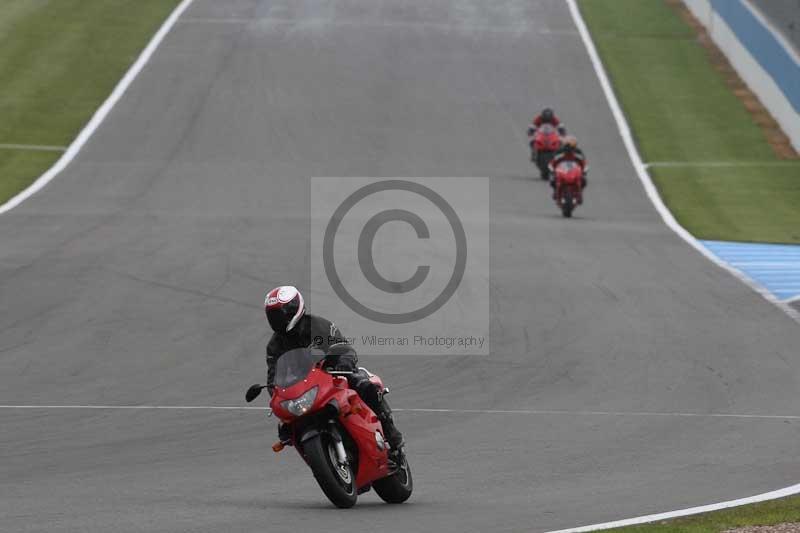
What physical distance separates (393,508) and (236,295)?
944 centimetres

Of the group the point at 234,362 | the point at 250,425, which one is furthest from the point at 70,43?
the point at 250,425

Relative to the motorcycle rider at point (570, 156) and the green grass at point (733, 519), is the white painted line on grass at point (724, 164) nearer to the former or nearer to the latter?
the motorcycle rider at point (570, 156)

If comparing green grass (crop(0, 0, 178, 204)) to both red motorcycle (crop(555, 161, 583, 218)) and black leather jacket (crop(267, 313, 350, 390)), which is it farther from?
black leather jacket (crop(267, 313, 350, 390))

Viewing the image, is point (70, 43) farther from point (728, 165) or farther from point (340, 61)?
point (728, 165)

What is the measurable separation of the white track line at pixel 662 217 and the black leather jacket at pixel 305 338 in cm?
203

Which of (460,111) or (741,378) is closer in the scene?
(741,378)

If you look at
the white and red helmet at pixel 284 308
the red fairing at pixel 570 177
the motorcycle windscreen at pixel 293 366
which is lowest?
the red fairing at pixel 570 177

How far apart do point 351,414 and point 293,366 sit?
1.66 feet

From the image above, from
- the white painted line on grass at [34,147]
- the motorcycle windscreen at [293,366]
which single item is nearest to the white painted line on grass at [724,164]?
the white painted line on grass at [34,147]

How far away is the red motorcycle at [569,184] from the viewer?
92.7 feet

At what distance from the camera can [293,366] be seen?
9.27m

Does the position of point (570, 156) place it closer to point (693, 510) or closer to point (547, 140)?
point (547, 140)

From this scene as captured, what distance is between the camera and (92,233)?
936 inches

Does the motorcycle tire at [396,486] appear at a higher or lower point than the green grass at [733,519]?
lower
